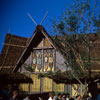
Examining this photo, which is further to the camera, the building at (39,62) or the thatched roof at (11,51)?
the thatched roof at (11,51)

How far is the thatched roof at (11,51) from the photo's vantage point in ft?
68.2

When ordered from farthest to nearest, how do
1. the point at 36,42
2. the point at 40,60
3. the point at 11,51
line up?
the point at 11,51, the point at 36,42, the point at 40,60

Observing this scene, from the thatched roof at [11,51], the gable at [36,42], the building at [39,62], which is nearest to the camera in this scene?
the building at [39,62]

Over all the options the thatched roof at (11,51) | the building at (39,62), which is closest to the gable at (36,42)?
the building at (39,62)

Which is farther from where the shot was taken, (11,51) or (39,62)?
(11,51)

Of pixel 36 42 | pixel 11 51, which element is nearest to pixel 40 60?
pixel 36 42

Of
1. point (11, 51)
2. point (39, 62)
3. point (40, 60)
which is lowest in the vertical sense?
point (39, 62)

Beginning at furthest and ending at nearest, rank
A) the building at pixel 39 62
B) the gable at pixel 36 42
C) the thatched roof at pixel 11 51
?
the thatched roof at pixel 11 51 → the gable at pixel 36 42 → the building at pixel 39 62

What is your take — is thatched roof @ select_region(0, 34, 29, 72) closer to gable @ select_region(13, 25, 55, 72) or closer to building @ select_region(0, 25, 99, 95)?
building @ select_region(0, 25, 99, 95)

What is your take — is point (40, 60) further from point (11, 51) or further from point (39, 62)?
point (11, 51)

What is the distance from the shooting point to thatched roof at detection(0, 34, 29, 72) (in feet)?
68.2

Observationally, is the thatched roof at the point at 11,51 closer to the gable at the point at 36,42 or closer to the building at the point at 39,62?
the building at the point at 39,62

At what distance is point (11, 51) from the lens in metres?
22.2

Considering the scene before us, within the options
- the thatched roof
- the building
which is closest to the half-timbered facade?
the building
